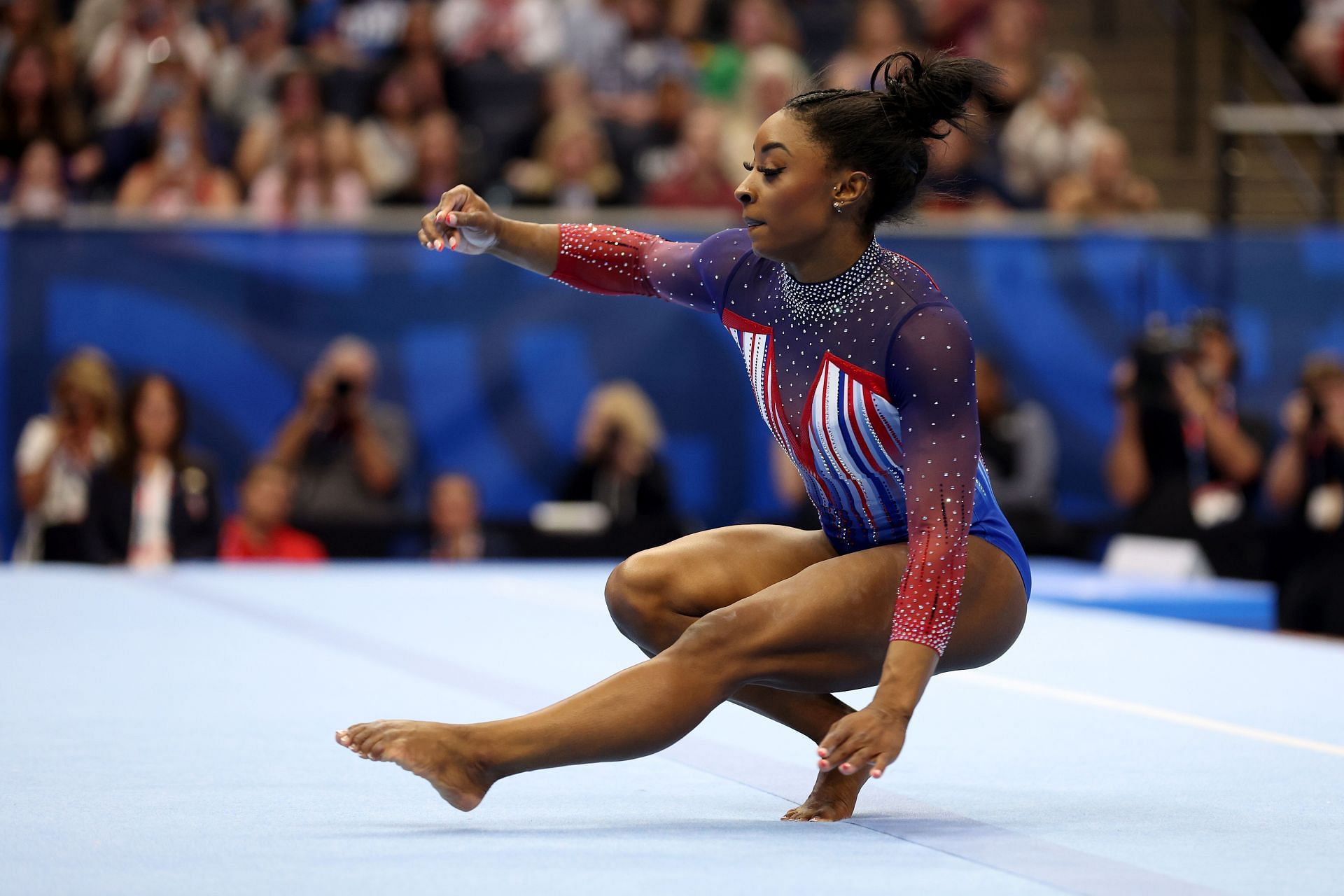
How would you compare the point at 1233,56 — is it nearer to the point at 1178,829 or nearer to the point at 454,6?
the point at 454,6

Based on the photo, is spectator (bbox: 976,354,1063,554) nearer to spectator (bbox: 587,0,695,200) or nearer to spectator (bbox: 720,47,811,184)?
spectator (bbox: 720,47,811,184)

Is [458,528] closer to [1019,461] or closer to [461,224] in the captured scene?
[1019,461]

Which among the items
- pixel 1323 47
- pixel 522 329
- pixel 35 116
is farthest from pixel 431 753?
pixel 1323 47

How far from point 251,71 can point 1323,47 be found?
608 centimetres

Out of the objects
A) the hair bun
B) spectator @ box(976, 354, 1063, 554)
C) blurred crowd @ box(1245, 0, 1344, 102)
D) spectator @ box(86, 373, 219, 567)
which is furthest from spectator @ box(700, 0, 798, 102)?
the hair bun

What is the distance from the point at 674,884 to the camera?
2.34 m

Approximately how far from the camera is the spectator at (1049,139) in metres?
9.96

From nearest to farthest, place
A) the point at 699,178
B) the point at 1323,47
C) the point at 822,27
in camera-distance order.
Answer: the point at 699,178, the point at 822,27, the point at 1323,47

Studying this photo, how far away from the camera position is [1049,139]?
32.8 ft

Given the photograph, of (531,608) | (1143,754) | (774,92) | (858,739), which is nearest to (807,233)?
(858,739)

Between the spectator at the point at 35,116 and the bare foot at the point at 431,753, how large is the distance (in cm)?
699

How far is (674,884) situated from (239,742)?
1.45 meters

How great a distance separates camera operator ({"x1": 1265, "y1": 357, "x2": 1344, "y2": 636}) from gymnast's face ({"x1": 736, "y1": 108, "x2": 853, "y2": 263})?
12.5 feet

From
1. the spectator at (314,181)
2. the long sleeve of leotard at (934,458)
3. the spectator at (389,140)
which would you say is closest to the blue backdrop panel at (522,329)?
the spectator at (314,181)
